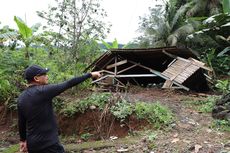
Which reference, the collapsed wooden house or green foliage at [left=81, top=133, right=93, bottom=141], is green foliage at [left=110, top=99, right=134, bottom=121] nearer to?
green foliage at [left=81, top=133, right=93, bottom=141]

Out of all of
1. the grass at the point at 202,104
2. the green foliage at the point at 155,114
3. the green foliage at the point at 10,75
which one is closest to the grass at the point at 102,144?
the green foliage at the point at 155,114

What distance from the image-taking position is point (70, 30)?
12.1 metres

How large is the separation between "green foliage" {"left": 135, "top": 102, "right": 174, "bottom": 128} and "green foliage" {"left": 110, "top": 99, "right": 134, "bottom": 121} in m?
0.18

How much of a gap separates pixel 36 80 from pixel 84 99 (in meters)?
4.40

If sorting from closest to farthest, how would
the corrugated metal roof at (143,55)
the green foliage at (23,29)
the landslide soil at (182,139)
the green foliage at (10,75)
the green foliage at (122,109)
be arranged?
the landslide soil at (182,139) → the green foliage at (122,109) → the green foliage at (10,75) → the green foliage at (23,29) → the corrugated metal roof at (143,55)

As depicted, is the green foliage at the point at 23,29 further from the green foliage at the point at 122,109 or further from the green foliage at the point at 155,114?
the green foliage at the point at 155,114

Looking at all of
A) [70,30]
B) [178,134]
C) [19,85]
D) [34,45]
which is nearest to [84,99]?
[19,85]

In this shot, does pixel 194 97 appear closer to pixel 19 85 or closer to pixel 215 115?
pixel 215 115

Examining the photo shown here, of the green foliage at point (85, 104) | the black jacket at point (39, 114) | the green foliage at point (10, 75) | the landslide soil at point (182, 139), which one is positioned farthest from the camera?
the green foliage at point (10, 75)

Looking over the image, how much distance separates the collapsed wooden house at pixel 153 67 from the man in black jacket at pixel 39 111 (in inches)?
254

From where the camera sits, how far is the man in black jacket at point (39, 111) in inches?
142

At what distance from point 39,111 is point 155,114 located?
3.61 metres

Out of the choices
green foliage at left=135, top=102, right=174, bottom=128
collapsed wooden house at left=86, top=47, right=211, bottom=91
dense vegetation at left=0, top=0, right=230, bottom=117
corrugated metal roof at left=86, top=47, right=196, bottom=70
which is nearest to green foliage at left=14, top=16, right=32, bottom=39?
dense vegetation at left=0, top=0, right=230, bottom=117

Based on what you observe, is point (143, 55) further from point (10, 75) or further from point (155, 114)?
point (155, 114)
